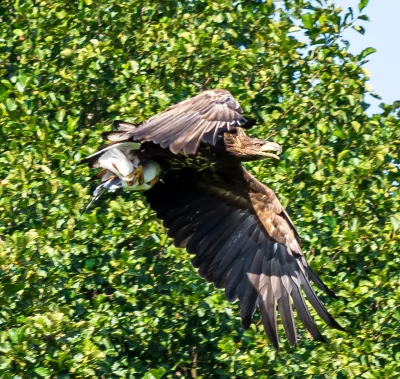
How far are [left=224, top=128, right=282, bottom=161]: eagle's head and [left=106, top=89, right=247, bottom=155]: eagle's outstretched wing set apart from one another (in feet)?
1.75

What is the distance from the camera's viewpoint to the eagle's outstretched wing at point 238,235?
797 centimetres

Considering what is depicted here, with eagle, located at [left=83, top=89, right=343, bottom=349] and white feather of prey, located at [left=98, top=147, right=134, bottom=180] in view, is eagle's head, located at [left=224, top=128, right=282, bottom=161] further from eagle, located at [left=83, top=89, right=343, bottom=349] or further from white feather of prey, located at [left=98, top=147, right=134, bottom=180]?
white feather of prey, located at [left=98, top=147, right=134, bottom=180]

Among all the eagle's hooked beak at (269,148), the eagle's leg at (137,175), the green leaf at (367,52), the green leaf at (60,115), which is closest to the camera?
the eagle's hooked beak at (269,148)

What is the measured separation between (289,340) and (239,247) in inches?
42.4

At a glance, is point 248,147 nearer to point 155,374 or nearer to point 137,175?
point 137,175

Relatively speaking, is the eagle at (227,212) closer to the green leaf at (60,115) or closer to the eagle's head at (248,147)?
the eagle's head at (248,147)

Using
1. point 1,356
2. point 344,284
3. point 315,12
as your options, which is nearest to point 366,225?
point 344,284

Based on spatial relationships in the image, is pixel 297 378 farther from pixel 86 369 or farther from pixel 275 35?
pixel 275 35

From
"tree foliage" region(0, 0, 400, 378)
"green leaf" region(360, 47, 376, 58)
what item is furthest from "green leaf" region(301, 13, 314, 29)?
"green leaf" region(360, 47, 376, 58)

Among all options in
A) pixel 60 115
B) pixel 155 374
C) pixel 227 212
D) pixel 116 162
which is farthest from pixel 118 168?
pixel 155 374

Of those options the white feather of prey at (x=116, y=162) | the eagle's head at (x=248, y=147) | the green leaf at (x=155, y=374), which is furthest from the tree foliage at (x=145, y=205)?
the eagle's head at (x=248, y=147)

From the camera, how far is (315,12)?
934cm

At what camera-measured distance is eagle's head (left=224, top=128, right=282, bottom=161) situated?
7.64 m

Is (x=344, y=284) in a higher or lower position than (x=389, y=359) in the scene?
higher
